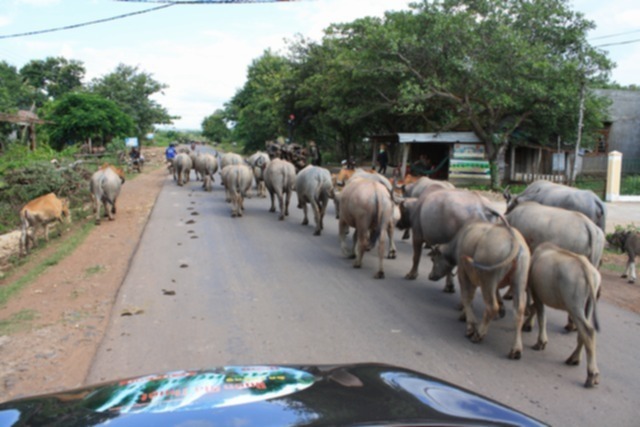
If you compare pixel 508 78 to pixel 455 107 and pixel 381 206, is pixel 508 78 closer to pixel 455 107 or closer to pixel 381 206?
pixel 455 107

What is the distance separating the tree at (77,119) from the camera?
106 feet

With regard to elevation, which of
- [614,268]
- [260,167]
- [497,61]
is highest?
[497,61]

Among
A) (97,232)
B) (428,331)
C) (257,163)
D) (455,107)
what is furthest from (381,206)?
(455,107)

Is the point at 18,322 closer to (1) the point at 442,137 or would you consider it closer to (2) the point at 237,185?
(2) the point at 237,185

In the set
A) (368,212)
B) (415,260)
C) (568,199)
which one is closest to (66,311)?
(368,212)

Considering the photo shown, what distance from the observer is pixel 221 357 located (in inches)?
217

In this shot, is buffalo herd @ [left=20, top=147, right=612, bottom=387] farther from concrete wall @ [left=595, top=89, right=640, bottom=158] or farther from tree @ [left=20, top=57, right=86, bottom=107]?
tree @ [left=20, top=57, right=86, bottom=107]

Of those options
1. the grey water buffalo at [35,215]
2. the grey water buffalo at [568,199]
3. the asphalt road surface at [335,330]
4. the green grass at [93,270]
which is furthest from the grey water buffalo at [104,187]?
the grey water buffalo at [568,199]

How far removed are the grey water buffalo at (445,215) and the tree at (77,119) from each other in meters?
29.0

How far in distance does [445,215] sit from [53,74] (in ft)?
210

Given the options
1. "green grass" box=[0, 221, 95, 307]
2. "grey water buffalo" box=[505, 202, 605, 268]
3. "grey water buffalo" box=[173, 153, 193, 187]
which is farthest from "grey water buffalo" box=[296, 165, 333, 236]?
"grey water buffalo" box=[173, 153, 193, 187]

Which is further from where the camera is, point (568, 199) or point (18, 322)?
point (568, 199)

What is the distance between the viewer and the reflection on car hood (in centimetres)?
198

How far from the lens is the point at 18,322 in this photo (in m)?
6.46
